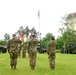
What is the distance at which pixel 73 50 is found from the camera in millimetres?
51844

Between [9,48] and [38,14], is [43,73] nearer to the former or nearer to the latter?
[9,48]

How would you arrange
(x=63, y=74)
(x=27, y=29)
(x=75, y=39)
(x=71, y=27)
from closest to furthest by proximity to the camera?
(x=63, y=74) < (x=75, y=39) < (x=71, y=27) < (x=27, y=29)

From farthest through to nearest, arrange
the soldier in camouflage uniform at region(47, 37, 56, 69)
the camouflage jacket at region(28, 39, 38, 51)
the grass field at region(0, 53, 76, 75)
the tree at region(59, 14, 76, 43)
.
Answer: the tree at region(59, 14, 76, 43)
the soldier in camouflage uniform at region(47, 37, 56, 69)
the camouflage jacket at region(28, 39, 38, 51)
the grass field at region(0, 53, 76, 75)

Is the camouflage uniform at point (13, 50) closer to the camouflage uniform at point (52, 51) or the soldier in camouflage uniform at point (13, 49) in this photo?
the soldier in camouflage uniform at point (13, 49)

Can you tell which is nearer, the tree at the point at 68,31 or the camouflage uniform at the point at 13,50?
the camouflage uniform at the point at 13,50

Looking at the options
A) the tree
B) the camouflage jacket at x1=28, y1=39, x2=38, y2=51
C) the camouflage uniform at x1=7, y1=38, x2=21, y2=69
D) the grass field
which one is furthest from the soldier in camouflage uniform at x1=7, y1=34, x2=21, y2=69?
the tree

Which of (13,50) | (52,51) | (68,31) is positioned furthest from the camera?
(68,31)

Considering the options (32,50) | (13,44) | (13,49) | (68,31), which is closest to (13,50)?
(13,49)

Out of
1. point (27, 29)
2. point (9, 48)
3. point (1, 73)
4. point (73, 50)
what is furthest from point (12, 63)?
point (27, 29)

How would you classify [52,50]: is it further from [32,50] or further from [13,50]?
[13,50]

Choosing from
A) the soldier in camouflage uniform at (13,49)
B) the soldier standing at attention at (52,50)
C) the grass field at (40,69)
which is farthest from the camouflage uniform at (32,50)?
the soldier standing at attention at (52,50)

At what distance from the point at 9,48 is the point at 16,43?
0.51m

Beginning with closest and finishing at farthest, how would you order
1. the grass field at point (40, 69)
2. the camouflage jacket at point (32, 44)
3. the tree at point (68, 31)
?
the grass field at point (40, 69)
the camouflage jacket at point (32, 44)
the tree at point (68, 31)

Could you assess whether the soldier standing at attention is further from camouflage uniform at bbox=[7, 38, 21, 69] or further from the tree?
the tree
